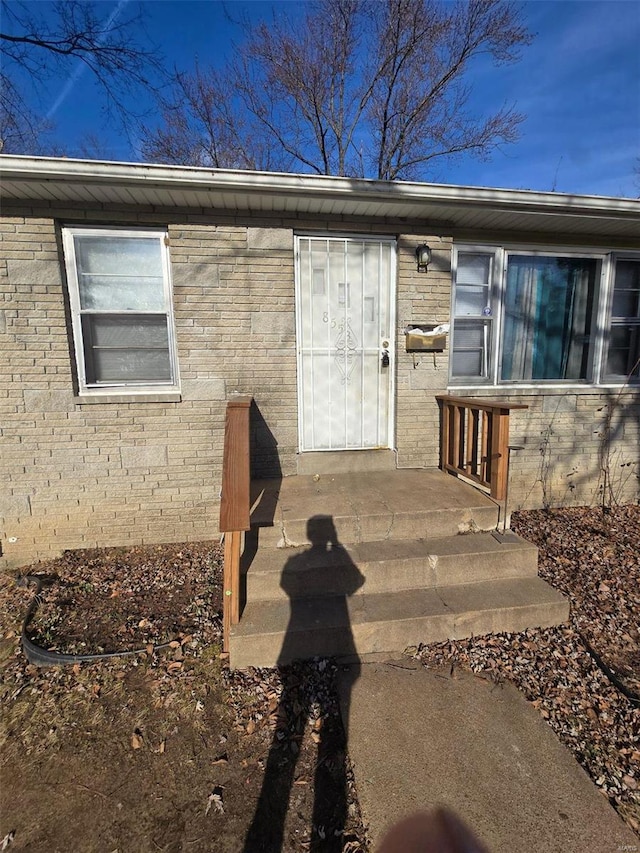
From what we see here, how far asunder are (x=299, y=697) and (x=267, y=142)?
1231 centimetres

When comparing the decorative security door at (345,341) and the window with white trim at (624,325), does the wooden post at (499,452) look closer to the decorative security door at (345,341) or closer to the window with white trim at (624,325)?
the decorative security door at (345,341)

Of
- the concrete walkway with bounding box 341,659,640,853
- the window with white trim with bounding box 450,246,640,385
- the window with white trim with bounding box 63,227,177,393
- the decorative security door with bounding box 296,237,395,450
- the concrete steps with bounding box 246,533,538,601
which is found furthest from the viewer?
the window with white trim with bounding box 450,246,640,385

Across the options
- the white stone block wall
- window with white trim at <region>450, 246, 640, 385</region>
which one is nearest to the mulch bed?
the white stone block wall

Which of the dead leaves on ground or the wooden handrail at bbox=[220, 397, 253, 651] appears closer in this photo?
the dead leaves on ground

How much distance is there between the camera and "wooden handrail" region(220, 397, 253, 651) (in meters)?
2.45

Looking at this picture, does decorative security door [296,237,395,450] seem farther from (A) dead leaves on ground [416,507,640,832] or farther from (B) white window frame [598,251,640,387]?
(B) white window frame [598,251,640,387]

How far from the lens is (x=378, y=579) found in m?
2.85

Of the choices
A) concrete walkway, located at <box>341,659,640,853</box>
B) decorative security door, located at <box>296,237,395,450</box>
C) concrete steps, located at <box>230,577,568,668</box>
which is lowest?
concrete walkway, located at <box>341,659,640,853</box>

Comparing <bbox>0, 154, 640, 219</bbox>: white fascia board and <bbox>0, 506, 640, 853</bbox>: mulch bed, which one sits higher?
<bbox>0, 154, 640, 219</bbox>: white fascia board

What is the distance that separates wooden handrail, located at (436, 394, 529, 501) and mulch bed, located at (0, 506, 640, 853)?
96cm

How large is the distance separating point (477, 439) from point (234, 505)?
237 cm

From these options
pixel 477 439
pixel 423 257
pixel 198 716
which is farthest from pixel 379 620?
pixel 423 257

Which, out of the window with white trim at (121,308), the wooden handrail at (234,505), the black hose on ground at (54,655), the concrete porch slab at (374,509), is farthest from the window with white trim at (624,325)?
the black hose on ground at (54,655)

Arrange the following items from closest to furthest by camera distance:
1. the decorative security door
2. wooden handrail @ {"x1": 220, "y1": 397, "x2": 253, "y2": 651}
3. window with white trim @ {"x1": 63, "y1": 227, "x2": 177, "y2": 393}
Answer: wooden handrail @ {"x1": 220, "y1": 397, "x2": 253, "y2": 651} < window with white trim @ {"x1": 63, "y1": 227, "x2": 177, "y2": 393} < the decorative security door
